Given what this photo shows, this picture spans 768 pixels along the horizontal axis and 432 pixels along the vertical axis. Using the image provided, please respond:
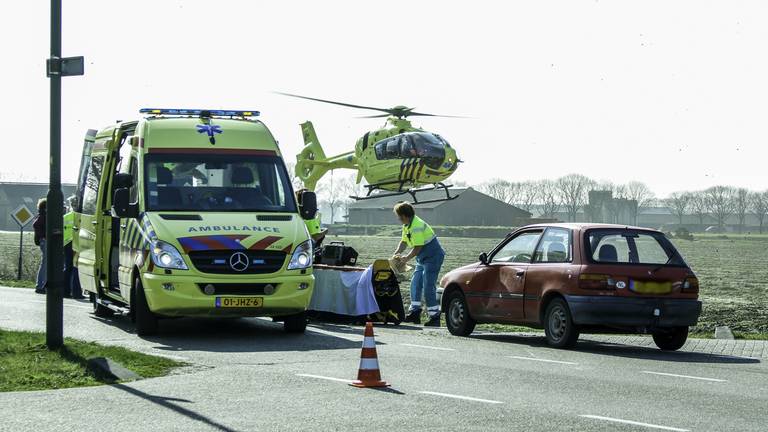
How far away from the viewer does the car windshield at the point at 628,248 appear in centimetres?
1370

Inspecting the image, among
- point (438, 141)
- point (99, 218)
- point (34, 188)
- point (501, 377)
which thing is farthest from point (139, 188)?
point (34, 188)

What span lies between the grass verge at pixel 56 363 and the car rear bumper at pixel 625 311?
481cm

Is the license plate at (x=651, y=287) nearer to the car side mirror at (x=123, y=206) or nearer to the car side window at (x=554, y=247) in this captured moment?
the car side window at (x=554, y=247)

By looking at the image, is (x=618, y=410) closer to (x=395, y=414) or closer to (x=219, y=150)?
(x=395, y=414)

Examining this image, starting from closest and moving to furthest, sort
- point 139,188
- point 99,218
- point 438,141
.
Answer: point 139,188, point 99,218, point 438,141

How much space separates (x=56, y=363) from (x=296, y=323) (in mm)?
4431

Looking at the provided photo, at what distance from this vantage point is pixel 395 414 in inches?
329

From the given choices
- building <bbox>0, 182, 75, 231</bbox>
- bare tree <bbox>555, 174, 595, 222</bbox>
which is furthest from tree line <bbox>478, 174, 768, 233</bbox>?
building <bbox>0, 182, 75, 231</bbox>

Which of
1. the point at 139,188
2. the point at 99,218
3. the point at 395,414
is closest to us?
the point at 395,414

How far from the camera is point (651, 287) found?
1351cm

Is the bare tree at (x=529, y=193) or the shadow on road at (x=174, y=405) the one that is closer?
the shadow on road at (x=174, y=405)

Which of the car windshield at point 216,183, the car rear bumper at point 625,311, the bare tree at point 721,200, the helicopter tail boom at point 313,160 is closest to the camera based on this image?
the car rear bumper at point 625,311

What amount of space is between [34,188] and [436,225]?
212 ft

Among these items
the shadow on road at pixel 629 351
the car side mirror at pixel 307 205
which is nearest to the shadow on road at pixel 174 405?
the car side mirror at pixel 307 205
